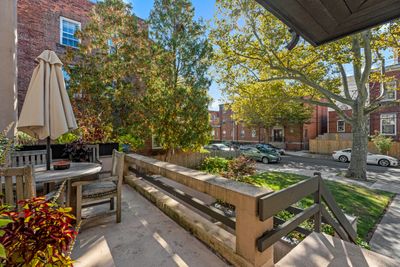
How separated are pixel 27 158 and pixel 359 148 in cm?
1358

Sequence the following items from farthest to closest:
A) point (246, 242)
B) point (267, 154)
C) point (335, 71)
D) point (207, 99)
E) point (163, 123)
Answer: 1. point (267, 154)
2. point (335, 71)
3. point (207, 99)
4. point (163, 123)
5. point (246, 242)

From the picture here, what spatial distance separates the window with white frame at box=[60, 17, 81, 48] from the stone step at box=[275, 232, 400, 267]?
1310cm

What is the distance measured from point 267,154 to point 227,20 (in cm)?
1012

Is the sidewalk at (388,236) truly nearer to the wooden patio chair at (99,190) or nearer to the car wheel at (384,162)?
the wooden patio chair at (99,190)

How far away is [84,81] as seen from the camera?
7879 mm

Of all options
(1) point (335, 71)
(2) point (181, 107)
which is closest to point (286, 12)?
(2) point (181, 107)

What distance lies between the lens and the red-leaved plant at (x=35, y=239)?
115 cm

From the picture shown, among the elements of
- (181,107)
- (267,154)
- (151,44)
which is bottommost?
(267,154)

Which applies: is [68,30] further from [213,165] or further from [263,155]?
[263,155]

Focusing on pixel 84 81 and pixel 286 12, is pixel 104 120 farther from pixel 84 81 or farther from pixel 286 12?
pixel 286 12

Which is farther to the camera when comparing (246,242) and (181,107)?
(181,107)

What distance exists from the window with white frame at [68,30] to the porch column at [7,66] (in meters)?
5.64

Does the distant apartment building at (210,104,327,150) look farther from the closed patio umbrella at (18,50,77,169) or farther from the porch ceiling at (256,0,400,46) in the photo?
the closed patio umbrella at (18,50,77,169)

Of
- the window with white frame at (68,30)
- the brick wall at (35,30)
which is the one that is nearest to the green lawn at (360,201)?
the brick wall at (35,30)
